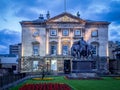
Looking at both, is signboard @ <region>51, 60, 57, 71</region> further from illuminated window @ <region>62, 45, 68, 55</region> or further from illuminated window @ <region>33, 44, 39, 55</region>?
illuminated window @ <region>33, 44, 39, 55</region>

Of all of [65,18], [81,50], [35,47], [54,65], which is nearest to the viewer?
[81,50]

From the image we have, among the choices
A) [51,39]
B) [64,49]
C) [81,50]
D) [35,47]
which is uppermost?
→ [51,39]

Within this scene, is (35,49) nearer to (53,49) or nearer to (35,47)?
(35,47)

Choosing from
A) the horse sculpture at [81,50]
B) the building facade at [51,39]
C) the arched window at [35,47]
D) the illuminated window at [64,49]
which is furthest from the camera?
the arched window at [35,47]

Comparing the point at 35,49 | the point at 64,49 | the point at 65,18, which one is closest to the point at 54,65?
the point at 64,49

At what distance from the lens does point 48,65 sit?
5500 cm

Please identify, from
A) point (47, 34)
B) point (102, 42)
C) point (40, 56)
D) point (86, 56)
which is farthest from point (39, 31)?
point (86, 56)

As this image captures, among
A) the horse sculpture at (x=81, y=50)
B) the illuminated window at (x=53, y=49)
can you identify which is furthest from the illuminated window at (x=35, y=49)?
the horse sculpture at (x=81, y=50)

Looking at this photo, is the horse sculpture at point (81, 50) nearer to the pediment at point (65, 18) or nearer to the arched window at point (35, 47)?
the pediment at point (65, 18)

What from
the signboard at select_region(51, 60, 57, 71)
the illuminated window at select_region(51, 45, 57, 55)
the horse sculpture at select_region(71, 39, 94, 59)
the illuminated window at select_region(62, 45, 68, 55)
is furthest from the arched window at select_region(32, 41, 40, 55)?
the horse sculpture at select_region(71, 39, 94, 59)

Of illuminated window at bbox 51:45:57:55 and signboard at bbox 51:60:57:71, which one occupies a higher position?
illuminated window at bbox 51:45:57:55

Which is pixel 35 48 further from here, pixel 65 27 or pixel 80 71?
pixel 80 71

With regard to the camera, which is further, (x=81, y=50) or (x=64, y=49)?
(x=64, y=49)

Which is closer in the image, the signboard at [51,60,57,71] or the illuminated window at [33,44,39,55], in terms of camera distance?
the signboard at [51,60,57,71]
